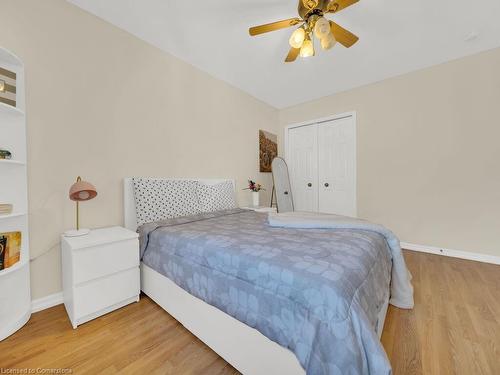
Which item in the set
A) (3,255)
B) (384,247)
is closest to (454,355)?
(384,247)

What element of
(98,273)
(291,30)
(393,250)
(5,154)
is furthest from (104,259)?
(291,30)

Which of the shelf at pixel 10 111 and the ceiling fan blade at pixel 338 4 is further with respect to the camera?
the ceiling fan blade at pixel 338 4

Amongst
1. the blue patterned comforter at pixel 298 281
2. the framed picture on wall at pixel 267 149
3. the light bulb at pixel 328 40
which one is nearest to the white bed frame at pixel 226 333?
the blue patterned comforter at pixel 298 281

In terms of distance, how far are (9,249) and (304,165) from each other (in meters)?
3.94

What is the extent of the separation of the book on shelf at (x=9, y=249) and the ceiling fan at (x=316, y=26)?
7.55 ft

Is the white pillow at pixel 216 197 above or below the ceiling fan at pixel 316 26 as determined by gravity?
below

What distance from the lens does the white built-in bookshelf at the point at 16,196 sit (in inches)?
56.5

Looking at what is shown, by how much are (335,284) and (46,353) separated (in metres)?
1.71

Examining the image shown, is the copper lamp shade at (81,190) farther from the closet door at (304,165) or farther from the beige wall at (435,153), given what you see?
the beige wall at (435,153)

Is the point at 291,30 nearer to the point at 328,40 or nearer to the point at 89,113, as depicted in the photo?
the point at 328,40

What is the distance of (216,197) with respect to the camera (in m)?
2.77

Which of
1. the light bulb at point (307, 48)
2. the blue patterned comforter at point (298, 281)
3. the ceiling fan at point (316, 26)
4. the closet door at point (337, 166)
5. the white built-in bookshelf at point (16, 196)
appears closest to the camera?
the blue patterned comforter at point (298, 281)

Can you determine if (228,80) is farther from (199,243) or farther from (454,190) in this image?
(454,190)

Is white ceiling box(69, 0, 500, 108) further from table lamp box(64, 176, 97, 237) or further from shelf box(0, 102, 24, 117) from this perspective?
table lamp box(64, 176, 97, 237)
